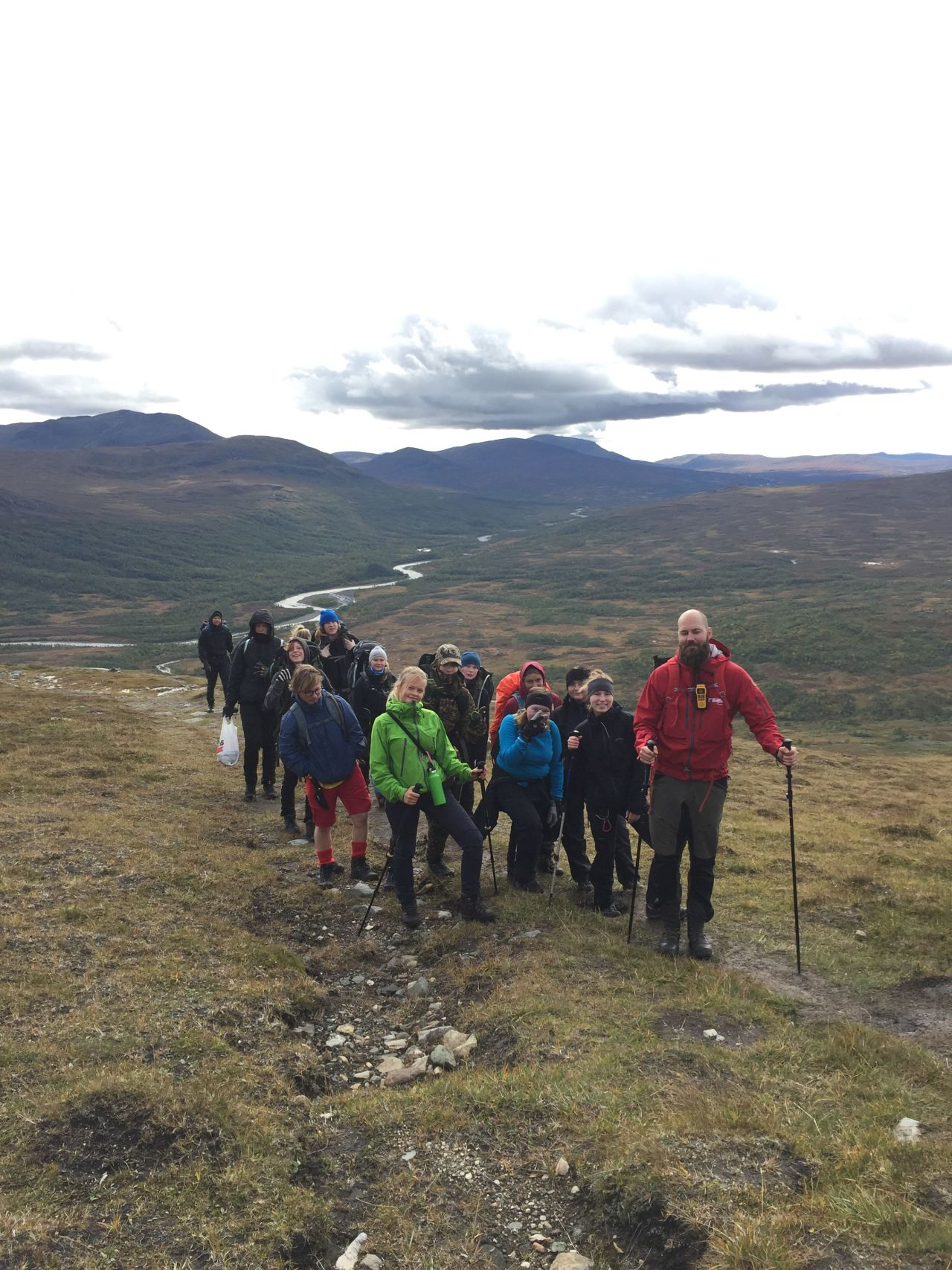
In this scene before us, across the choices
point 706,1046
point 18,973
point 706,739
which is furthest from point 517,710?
point 18,973

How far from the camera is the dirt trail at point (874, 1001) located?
7.43 meters

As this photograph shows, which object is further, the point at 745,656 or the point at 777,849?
the point at 745,656

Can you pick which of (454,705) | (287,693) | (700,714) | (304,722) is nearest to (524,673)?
(454,705)

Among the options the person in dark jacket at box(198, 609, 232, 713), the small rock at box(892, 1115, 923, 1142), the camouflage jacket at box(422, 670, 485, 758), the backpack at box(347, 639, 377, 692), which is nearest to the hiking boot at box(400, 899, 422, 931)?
the camouflage jacket at box(422, 670, 485, 758)

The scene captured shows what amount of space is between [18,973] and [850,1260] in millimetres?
7120

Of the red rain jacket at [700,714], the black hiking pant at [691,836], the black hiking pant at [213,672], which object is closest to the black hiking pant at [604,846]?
the black hiking pant at [691,836]

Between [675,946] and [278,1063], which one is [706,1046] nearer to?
[675,946]

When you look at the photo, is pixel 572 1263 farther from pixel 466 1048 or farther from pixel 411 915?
pixel 411 915

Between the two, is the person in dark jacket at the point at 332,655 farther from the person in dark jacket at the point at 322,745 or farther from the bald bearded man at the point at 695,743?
the bald bearded man at the point at 695,743

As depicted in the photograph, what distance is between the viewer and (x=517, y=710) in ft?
34.4

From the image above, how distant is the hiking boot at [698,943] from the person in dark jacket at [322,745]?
4.58 metres

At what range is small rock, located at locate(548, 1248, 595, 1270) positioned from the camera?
475 cm

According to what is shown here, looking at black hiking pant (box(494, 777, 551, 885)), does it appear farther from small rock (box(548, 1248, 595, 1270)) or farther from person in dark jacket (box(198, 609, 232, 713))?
person in dark jacket (box(198, 609, 232, 713))

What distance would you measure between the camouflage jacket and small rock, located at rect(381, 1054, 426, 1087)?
4646 mm
